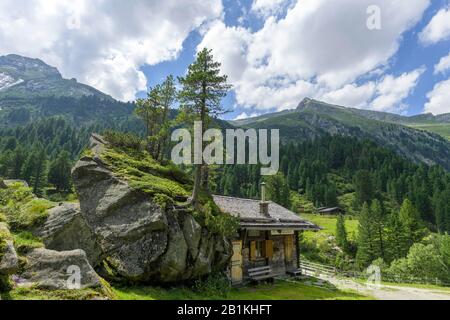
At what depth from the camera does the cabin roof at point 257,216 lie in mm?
23745

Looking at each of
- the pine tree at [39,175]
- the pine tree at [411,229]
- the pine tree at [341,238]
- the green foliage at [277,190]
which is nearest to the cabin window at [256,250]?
the pine tree at [411,229]

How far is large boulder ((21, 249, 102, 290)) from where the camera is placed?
362 inches

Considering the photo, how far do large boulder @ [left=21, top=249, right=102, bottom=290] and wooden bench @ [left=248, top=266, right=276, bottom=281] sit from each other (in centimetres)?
1447

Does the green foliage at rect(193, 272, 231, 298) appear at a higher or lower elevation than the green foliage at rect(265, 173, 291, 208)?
lower

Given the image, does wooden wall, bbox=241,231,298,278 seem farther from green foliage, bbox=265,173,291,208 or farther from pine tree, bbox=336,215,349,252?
green foliage, bbox=265,173,291,208

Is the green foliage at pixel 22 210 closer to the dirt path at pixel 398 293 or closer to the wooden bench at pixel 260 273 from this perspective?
the wooden bench at pixel 260 273

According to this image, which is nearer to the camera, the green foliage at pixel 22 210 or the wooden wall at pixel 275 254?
the green foliage at pixel 22 210

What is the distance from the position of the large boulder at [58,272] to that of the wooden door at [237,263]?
1281cm

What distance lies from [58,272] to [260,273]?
16674mm

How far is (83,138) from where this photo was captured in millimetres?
187500

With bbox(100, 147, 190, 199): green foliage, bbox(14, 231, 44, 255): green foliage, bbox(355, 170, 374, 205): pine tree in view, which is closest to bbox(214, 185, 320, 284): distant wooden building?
bbox(100, 147, 190, 199): green foliage

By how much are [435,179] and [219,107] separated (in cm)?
12497

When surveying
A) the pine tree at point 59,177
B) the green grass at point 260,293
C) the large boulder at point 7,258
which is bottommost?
the green grass at point 260,293
